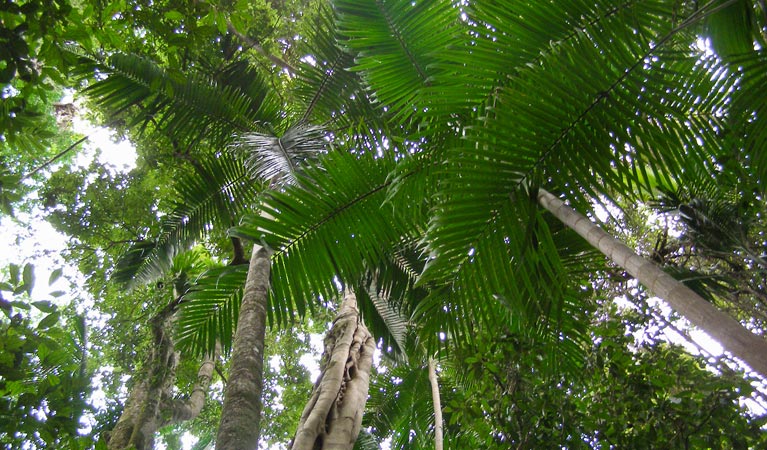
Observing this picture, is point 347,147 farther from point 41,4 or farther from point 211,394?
point 211,394

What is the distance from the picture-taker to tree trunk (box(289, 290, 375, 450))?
3.84 metres

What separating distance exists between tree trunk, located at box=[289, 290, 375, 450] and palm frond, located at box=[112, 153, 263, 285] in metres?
1.51

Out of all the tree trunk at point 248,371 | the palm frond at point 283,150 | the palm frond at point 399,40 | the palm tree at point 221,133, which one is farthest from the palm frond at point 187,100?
the tree trunk at point 248,371

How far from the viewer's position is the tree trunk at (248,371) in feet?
7.05

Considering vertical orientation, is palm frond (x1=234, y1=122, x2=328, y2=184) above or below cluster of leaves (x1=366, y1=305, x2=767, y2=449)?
above

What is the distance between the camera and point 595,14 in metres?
2.18

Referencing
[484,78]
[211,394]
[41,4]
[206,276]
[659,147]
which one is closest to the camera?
[41,4]

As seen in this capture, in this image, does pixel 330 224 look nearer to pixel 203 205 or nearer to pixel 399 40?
pixel 399 40

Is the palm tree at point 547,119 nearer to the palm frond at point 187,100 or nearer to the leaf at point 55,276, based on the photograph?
the leaf at point 55,276

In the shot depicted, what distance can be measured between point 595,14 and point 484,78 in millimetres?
492

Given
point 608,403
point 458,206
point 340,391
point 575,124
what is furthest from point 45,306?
point 608,403

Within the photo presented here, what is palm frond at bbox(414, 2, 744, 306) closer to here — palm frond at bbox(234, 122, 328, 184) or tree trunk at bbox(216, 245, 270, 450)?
tree trunk at bbox(216, 245, 270, 450)

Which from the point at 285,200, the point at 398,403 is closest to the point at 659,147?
the point at 285,200

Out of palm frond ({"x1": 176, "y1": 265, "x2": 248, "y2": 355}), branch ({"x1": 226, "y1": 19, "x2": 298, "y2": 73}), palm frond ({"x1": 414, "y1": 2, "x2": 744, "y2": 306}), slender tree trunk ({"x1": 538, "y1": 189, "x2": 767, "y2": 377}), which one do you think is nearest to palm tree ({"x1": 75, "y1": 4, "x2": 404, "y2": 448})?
palm frond ({"x1": 176, "y1": 265, "x2": 248, "y2": 355})
